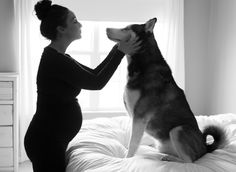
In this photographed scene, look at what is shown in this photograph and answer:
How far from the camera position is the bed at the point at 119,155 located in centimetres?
143

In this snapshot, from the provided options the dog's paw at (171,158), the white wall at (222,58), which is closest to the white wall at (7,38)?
the white wall at (222,58)

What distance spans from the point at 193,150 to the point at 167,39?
2.24 meters

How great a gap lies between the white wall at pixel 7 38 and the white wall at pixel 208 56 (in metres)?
2.00

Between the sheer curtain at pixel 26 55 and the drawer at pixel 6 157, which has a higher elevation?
the sheer curtain at pixel 26 55

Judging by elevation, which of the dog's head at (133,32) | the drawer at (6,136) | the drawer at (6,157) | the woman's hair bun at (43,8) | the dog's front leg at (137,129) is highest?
the woman's hair bun at (43,8)

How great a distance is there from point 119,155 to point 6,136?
166 cm

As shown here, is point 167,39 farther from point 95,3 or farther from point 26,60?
point 26,60

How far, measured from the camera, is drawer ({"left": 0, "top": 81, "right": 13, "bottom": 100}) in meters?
3.06

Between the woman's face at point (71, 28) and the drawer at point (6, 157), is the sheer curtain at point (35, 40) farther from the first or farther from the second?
the woman's face at point (71, 28)

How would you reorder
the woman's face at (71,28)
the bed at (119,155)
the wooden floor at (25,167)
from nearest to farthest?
the bed at (119,155) < the woman's face at (71,28) < the wooden floor at (25,167)

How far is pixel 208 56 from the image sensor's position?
155 inches

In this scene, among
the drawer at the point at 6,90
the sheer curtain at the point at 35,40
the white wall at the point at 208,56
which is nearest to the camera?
the drawer at the point at 6,90

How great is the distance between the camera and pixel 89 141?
1867 millimetres

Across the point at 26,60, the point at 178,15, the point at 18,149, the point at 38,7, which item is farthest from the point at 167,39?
the point at 38,7
